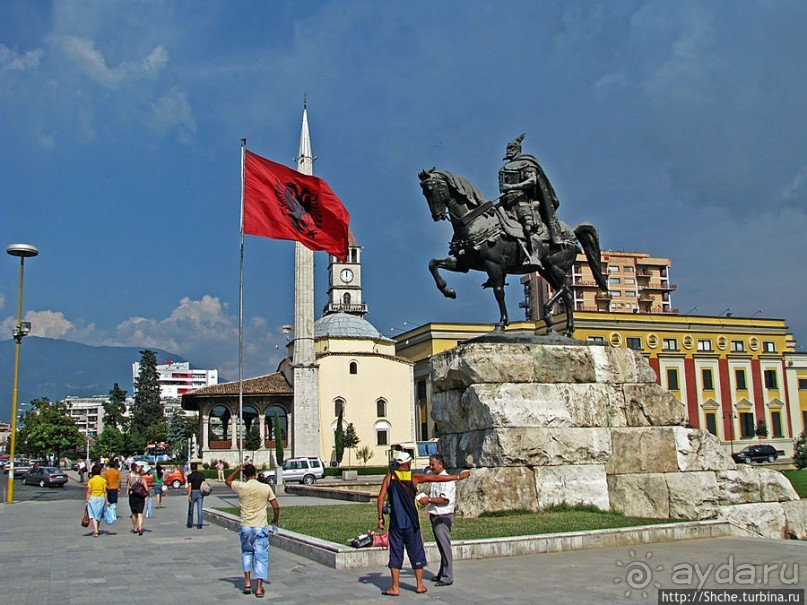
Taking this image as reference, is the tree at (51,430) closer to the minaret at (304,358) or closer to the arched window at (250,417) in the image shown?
the arched window at (250,417)

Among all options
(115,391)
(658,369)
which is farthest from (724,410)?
(115,391)

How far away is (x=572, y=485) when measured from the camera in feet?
38.1

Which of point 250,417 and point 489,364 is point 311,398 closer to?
point 250,417

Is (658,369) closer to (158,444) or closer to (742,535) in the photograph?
(742,535)

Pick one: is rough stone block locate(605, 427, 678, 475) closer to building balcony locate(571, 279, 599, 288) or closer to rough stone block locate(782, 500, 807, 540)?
rough stone block locate(782, 500, 807, 540)

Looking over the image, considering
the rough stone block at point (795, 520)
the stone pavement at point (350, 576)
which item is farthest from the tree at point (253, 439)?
the rough stone block at point (795, 520)

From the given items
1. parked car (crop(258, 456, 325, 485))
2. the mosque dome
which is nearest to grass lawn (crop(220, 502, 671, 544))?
parked car (crop(258, 456, 325, 485))

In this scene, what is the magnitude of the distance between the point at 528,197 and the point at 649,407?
167 inches

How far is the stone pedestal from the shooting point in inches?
449

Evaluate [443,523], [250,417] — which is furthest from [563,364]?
[250,417]

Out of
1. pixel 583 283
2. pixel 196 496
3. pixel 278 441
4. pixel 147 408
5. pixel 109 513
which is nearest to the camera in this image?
pixel 196 496

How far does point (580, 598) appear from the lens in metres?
6.91

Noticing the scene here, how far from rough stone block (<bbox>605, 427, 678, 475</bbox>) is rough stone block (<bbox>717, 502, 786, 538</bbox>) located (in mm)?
1027

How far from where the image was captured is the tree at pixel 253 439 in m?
56.1
